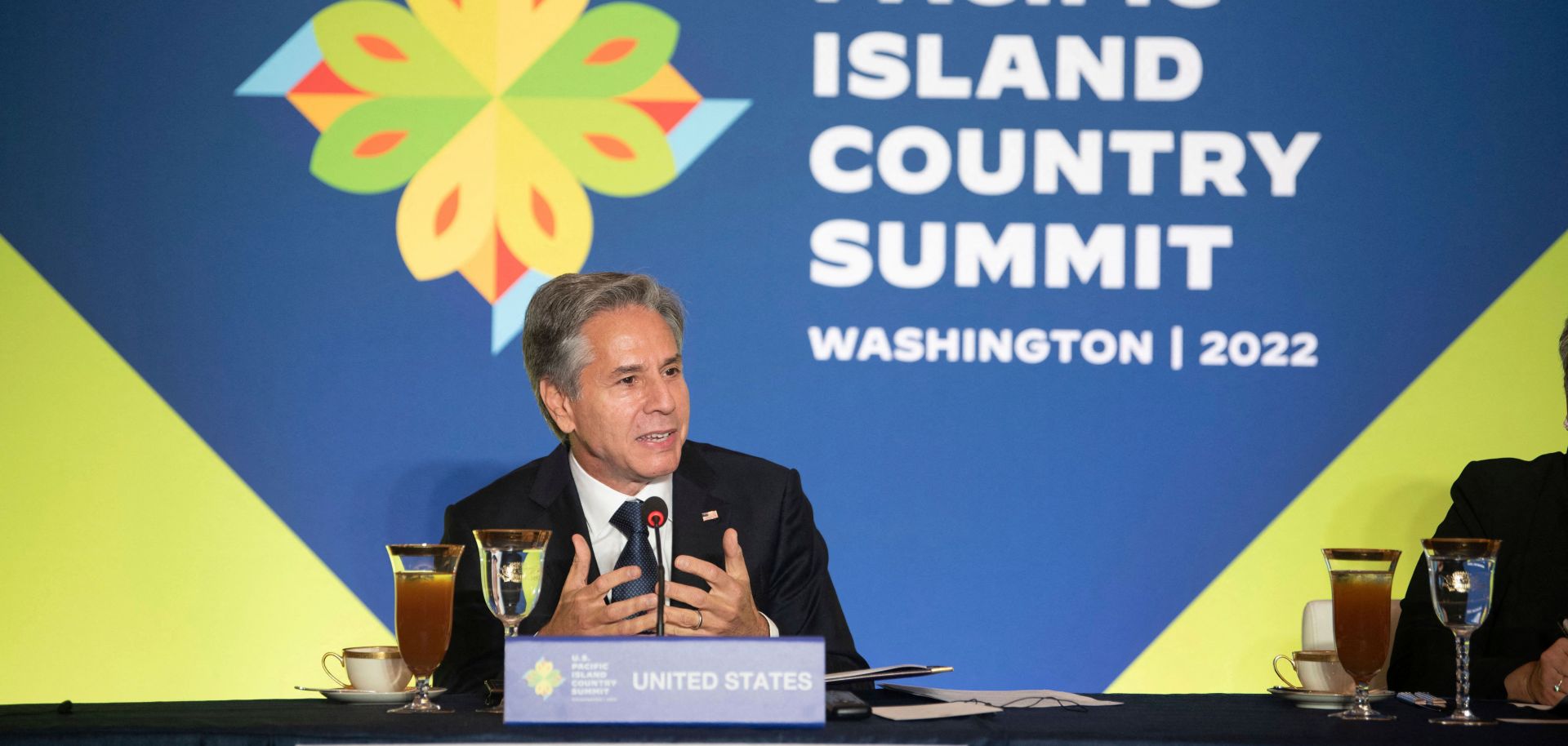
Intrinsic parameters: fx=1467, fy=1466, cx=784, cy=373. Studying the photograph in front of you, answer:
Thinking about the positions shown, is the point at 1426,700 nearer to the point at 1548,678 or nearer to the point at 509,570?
the point at 1548,678

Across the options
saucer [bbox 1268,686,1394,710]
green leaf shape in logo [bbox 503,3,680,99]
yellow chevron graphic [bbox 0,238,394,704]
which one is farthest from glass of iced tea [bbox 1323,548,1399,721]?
yellow chevron graphic [bbox 0,238,394,704]

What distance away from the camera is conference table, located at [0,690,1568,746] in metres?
1.70

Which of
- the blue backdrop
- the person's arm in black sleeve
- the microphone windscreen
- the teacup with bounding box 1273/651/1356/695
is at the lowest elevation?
the teacup with bounding box 1273/651/1356/695

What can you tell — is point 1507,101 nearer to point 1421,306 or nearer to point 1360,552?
point 1421,306

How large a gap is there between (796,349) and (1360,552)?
6.98ft

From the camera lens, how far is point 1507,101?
12.9 ft

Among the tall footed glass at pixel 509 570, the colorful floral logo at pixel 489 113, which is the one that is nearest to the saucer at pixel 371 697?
the tall footed glass at pixel 509 570

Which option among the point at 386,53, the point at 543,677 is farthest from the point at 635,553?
the point at 386,53

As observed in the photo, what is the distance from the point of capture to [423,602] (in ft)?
6.37

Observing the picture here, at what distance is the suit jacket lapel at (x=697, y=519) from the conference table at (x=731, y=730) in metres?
0.79

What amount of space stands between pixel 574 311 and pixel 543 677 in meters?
1.09

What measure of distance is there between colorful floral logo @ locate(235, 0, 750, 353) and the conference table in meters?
2.21

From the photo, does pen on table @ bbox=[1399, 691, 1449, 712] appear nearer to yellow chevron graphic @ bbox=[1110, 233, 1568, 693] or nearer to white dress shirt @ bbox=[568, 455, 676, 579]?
white dress shirt @ bbox=[568, 455, 676, 579]

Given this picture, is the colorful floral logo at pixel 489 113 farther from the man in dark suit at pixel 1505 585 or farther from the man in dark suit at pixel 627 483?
the man in dark suit at pixel 1505 585
